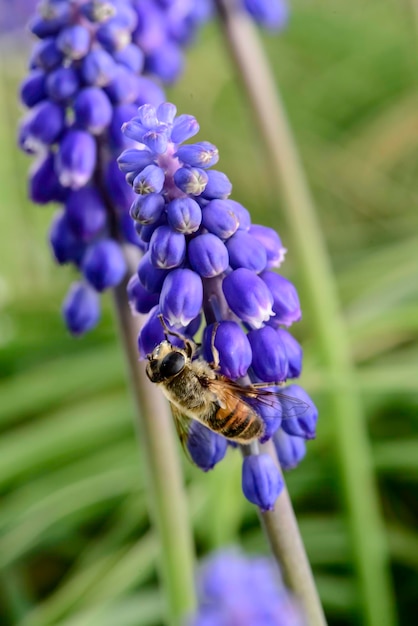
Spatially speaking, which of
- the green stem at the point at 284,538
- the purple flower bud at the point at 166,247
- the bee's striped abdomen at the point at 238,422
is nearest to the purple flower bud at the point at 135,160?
the purple flower bud at the point at 166,247

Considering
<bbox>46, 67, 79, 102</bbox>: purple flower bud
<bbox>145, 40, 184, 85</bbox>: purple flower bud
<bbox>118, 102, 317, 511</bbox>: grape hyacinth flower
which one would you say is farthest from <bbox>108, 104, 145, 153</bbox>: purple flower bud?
<bbox>118, 102, 317, 511</bbox>: grape hyacinth flower

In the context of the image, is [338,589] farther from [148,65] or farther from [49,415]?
[148,65]

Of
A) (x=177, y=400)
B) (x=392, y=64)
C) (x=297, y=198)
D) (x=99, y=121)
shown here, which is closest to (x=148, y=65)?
(x=99, y=121)

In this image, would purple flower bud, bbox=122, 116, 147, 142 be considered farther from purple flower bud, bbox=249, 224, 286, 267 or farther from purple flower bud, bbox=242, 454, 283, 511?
purple flower bud, bbox=242, 454, 283, 511

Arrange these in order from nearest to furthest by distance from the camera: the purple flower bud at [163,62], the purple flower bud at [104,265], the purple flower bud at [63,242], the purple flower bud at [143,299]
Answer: the purple flower bud at [143,299] < the purple flower bud at [104,265] < the purple flower bud at [63,242] < the purple flower bud at [163,62]

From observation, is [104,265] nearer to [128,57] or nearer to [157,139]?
[128,57]

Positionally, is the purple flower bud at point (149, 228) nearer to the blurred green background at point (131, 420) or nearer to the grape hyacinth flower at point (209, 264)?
the grape hyacinth flower at point (209, 264)
